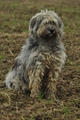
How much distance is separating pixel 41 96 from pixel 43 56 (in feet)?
2.80

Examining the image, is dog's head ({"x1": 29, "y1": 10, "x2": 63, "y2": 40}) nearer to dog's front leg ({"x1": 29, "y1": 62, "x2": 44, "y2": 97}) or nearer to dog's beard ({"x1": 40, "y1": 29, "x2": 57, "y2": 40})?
dog's beard ({"x1": 40, "y1": 29, "x2": 57, "y2": 40})

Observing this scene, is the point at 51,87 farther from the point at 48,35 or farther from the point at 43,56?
the point at 48,35

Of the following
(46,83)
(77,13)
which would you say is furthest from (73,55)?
(77,13)

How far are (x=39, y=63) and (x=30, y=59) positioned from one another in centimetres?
20

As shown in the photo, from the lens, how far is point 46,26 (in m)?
6.76

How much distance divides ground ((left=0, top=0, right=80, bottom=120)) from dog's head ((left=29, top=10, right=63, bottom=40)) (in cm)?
130

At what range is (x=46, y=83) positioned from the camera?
285 inches

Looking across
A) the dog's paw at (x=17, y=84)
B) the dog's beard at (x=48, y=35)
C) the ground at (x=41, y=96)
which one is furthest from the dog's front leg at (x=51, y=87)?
the dog's beard at (x=48, y=35)

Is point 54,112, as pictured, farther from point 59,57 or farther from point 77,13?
point 77,13

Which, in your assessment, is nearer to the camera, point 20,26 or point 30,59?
point 30,59

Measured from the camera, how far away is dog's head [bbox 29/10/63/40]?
6.73m

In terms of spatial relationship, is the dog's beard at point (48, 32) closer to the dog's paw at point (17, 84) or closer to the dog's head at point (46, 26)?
the dog's head at point (46, 26)

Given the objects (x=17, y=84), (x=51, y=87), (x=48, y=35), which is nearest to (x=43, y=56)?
(x=48, y=35)

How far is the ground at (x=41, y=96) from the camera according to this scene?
5828mm
